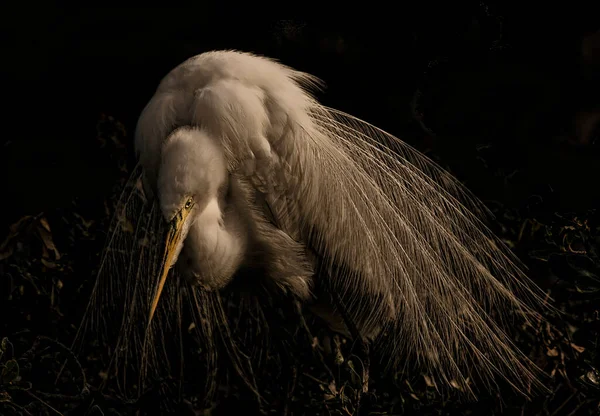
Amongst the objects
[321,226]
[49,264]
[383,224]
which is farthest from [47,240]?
[383,224]

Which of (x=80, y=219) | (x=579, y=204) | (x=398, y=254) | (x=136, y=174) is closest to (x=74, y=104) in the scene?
(x=80, y=219)

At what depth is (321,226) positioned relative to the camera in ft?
4.67

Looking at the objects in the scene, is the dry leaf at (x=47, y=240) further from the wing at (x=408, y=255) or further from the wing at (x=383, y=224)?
the wing at (x=408, y=255)

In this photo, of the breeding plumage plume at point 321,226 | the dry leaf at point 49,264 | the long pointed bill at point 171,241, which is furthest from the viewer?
the dry leaf at point 49,264

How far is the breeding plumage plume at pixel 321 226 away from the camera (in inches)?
51.5

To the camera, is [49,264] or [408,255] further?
[49,264]

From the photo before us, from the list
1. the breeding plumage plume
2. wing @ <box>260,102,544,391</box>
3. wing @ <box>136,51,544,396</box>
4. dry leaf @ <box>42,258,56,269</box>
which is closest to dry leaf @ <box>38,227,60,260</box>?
dry leaf @ <box>42,258,56,269</box>

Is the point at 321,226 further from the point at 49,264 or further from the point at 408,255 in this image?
the point at 49,264

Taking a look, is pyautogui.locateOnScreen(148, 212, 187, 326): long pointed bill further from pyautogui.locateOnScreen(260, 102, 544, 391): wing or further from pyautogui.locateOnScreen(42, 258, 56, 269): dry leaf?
pyautogui.locateOnScreen(42, 258, 56, 269): dry leaf

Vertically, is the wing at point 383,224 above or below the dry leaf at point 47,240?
above

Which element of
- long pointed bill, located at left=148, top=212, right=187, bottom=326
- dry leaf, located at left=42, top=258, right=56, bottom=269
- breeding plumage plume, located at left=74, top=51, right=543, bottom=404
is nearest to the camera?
long pointed bill, located at left=148, top=212, right=187, bottom=326

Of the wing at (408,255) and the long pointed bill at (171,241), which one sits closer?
the long pointed bill at (171,241)

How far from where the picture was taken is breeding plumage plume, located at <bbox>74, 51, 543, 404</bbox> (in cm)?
131

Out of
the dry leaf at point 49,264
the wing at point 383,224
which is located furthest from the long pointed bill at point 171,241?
the dry leaf at point 49,264
